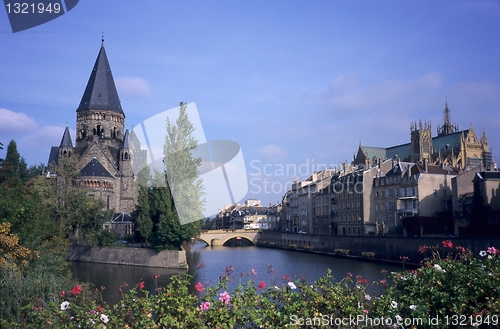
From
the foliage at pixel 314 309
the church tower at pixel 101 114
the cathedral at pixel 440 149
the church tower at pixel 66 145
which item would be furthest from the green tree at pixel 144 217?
the cathedral at pixel 440 149

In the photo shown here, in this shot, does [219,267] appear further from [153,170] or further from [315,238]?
A: [315,238]

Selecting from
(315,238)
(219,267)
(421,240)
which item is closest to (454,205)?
(421,240)

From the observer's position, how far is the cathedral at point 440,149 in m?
89.0

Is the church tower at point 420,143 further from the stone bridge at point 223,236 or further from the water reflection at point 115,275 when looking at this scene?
the water reflection at point 115,275

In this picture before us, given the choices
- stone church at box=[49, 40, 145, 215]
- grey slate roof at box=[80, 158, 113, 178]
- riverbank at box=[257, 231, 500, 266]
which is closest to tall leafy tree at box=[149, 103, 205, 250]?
riverbank at box=[257, 231, 500, 266]

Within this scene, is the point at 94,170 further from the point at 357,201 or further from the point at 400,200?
the point at 400,200

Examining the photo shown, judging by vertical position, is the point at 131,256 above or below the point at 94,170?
below

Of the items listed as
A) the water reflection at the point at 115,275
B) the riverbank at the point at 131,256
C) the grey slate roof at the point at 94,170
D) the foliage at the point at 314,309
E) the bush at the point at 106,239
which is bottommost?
the water reflection at the point at 115,275

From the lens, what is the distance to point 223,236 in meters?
81.4

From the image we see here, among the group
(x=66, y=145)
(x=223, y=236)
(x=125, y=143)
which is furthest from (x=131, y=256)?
(x=66, y=145)

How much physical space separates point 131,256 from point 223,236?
3629 centimetres

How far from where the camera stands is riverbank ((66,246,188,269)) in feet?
141

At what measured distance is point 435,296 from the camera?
332 inches

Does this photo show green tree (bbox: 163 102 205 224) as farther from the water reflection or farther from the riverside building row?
the riverside building row
